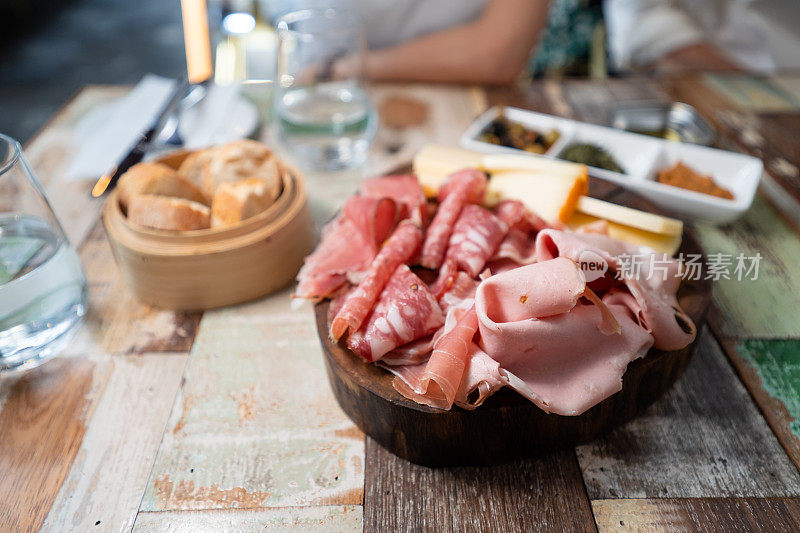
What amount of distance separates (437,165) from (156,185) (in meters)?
0.54

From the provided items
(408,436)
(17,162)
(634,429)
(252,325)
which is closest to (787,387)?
(634,429)

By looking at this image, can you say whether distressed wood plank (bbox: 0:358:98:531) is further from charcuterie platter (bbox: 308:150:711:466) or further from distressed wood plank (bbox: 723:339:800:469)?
distressed wood plank (bbox: 723:339:800:469)

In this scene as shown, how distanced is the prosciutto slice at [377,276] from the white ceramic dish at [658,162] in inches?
20.8

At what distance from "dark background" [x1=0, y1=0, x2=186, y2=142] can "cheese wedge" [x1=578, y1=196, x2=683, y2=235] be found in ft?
10.3

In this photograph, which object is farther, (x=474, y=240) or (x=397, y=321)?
(x=474, y=240)

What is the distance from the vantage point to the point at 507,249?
0.93 meters

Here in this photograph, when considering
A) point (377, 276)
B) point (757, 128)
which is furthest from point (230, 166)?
point (757, 128)

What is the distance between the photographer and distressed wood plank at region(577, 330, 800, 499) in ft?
2.50

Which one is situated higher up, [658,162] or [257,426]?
[658,162]

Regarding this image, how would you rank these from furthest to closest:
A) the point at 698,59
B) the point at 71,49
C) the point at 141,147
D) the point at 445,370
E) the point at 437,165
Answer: the point at 71,49, the point at 698,59, the point at 141,147, the point at 437,165, the point at 445,370

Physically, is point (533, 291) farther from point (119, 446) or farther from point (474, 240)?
point (119, 446)

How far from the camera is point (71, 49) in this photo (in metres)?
4.05

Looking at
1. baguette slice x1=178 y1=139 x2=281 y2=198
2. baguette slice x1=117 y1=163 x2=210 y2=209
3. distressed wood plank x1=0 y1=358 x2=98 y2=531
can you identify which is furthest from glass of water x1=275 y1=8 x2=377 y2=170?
distressed wood plank x1=0 y1=358 x2=98 y2=531

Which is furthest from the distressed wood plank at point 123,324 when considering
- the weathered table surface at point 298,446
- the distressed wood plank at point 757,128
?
the distressed wood plank at point 757,128
